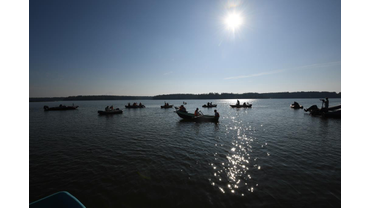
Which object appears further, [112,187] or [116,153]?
[116,153]

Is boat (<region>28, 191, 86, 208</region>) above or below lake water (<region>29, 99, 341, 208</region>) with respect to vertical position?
above

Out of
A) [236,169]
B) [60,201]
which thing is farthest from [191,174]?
[60,201]

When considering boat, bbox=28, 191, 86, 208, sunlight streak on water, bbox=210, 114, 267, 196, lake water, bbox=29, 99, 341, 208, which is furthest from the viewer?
sunlight streak on water, bbox=210, 114, 267, 196

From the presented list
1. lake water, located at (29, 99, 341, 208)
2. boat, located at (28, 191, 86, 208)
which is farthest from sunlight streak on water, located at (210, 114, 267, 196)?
boat, located at (28, 191, 86, 208)

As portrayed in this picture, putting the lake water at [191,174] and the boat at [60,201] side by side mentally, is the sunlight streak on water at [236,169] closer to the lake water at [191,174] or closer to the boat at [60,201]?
the lake water at [191,174]

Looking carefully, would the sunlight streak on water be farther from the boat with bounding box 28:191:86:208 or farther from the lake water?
the boat with bounding box 28:191:86:208

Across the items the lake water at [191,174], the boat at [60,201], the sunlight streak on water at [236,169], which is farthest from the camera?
the sunlight streak on water at [236,169]

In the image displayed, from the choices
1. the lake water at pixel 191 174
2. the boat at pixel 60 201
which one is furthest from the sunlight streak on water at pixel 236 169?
the boat at pixel 60 201
